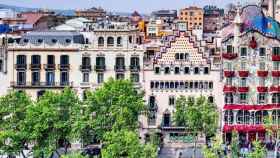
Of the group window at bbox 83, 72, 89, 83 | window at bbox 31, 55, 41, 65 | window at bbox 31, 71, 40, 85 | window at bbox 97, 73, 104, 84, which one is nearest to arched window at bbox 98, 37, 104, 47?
window at bbox 97, 73, 104, 84

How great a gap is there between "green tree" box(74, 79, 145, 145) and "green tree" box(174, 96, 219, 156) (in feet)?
17.3

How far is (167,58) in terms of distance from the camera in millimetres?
98500

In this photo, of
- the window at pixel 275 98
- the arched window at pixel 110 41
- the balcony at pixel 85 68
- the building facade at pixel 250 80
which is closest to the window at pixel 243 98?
the building facade at pixel 250 80

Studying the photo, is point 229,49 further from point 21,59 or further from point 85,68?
point 21,59

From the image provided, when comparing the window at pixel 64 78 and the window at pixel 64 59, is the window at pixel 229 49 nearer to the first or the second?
the window at pixel 64 59

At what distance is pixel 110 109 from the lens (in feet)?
291

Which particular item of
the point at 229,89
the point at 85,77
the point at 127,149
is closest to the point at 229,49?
the point at 229,89

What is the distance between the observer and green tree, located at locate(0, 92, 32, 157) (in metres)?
80.7

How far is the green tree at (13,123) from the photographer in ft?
265

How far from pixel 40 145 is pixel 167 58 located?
2293cm

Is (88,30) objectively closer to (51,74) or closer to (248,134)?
(51,74)

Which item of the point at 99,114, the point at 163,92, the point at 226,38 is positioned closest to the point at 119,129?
the point at 99,114

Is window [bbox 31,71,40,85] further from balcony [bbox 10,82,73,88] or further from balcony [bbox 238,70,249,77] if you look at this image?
balcony [bbox 238,70,249,77]

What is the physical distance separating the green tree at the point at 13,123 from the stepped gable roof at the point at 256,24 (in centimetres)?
2653
